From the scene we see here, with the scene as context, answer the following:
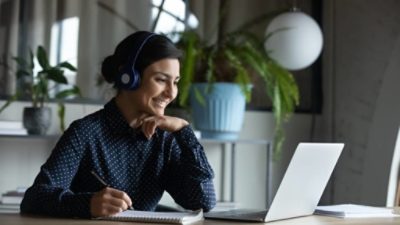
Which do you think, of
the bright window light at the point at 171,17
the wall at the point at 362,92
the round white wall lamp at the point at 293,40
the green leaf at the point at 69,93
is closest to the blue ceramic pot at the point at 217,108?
the round white wall lamp at the point at 293,40

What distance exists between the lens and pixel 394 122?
3.51 metres

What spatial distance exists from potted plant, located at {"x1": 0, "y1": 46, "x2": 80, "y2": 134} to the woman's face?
4.22 feet

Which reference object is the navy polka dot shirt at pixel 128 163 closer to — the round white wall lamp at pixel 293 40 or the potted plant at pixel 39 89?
the potted plant at pixel 39 89

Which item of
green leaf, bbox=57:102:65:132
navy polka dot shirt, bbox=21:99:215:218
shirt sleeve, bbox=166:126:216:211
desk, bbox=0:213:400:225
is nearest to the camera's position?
desk, bbox=0:213:400:225

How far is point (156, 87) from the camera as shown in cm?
190

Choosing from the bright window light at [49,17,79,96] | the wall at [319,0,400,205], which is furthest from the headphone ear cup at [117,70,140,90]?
the wall at [319,0,400,205]

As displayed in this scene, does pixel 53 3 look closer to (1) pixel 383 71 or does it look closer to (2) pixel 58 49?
(2) pixel 58 49

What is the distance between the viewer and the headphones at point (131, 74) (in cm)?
188

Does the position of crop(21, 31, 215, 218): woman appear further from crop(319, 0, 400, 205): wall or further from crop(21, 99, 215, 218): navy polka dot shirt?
crop(319, 0, 400, 205): wall

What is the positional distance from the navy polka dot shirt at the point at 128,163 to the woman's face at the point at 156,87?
79 millimetres

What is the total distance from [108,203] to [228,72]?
197 cm

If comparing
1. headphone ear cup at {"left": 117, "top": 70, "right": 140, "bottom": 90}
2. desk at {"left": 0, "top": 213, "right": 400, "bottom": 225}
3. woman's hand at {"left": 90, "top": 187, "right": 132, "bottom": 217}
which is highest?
headphone ear cup at {"left": 117, "top": 70, "right": 140, "bottom": 90}

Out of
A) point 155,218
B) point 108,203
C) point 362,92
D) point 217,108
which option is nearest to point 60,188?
point 108,203

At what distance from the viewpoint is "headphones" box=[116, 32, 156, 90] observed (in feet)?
6.15
